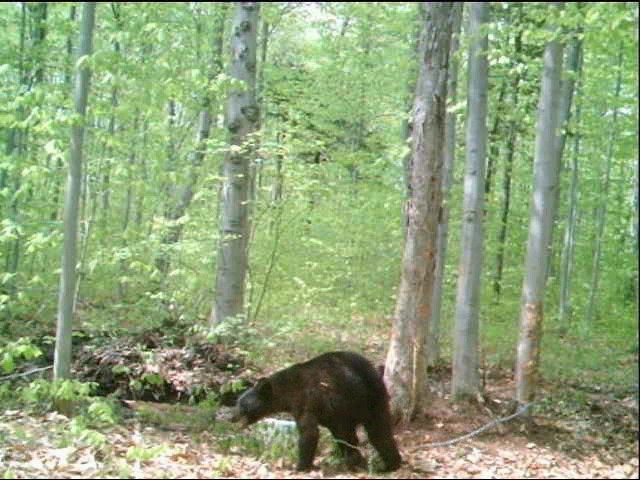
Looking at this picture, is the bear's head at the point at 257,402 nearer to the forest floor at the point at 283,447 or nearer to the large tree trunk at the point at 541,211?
the forest floor at the point at 283,447

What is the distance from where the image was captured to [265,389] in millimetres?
6660

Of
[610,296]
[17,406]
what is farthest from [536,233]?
[610,296]

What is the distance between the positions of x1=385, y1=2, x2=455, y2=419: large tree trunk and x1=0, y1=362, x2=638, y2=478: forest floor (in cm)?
57

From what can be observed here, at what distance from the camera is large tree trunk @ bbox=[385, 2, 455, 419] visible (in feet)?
23.5

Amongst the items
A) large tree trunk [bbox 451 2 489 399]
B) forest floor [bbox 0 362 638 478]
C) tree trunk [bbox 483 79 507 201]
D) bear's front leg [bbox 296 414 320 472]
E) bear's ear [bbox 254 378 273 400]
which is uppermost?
tree trunk [bbox 483 79 507 201]

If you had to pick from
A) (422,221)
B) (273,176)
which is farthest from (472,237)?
(273,176)

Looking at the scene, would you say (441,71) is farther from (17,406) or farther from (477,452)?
(17,406)

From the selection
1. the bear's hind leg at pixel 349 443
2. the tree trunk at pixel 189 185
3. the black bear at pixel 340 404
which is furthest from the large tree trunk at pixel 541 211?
the tree trunk at pixel 189 185

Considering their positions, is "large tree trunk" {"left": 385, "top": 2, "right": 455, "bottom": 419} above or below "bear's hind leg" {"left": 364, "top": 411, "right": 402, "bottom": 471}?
above

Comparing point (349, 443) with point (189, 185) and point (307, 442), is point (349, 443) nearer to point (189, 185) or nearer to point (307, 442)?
point (307, 442)

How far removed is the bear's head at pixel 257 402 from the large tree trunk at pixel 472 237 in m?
3.23

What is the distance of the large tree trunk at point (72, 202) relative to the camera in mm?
6535

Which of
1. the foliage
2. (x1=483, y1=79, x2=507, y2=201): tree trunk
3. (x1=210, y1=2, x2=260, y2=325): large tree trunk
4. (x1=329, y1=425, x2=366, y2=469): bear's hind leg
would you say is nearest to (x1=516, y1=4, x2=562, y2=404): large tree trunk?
the foliage

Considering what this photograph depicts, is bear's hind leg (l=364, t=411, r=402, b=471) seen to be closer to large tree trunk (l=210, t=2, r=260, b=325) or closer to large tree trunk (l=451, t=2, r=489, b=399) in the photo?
large tree trunk (l=451, t=2, r=489, b=399)
